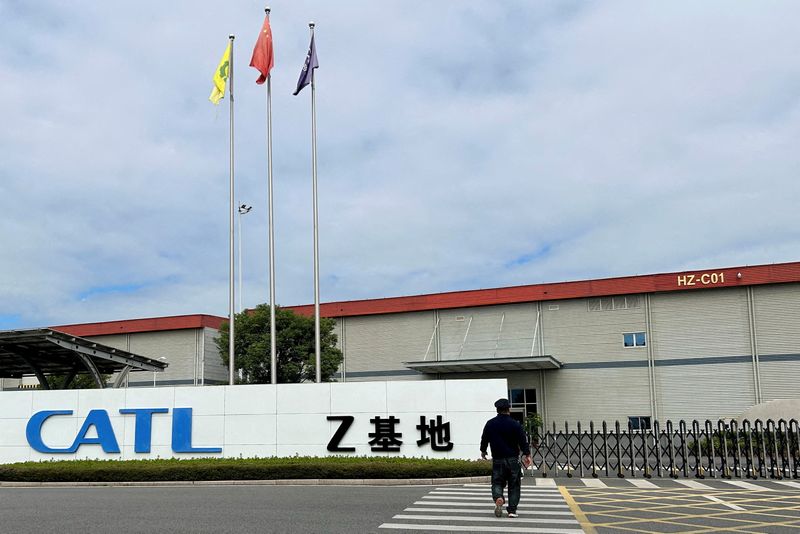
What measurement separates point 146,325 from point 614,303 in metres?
28.6

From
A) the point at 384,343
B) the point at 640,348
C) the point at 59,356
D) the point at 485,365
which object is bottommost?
the point at 485,365

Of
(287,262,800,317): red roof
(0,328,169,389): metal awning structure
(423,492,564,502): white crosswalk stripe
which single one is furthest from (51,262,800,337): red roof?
(423,492,564,502): white crosswalk stripe

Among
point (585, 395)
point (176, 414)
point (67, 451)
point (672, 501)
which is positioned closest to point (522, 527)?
point (672, 501)

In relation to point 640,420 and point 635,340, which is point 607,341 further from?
point 640,420

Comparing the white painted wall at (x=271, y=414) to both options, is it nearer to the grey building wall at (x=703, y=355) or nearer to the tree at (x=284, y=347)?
the tree at (x=284, y=347)

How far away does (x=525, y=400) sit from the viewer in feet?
129

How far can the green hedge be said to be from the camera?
1691 centimetres

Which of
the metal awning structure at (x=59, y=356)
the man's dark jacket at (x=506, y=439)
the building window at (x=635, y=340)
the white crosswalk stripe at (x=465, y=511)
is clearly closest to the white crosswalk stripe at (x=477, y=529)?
the man's dark jacket at (x=506, y=439)

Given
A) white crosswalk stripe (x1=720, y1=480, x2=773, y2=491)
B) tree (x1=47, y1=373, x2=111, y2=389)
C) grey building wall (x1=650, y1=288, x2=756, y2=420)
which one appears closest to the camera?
white crosswalk stripe (x1=720, y1=480, x2=773, y2=491)

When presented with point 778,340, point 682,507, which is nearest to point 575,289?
point 778,340

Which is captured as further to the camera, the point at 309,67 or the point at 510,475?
the point at 309,67

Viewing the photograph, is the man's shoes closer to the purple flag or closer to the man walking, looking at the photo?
the man walking

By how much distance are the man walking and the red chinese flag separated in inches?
671

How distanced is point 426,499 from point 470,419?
20.0 feet
